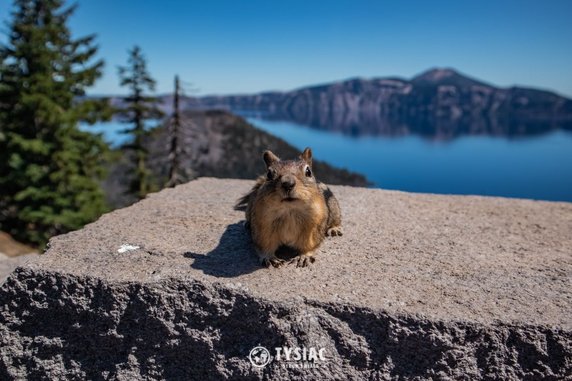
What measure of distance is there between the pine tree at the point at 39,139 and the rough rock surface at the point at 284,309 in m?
13.7

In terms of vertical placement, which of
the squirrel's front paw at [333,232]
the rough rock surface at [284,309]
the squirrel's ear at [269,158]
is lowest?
the rough rock surface at [284,309]

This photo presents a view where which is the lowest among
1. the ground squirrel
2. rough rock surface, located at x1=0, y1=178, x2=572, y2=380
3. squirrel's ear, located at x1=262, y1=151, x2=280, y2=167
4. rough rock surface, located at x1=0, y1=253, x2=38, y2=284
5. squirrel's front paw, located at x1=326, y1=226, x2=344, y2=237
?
rough rock surface, located at x1=0, y1=253, x2=38, y2=284

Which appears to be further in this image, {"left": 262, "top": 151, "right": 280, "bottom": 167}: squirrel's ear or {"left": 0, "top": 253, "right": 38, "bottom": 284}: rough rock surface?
{"left": 0, "top": 253, "right": 38, "bottom": 284}: rough rock surface

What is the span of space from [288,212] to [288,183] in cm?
45

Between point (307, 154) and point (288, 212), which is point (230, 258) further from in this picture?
point (307, 154)

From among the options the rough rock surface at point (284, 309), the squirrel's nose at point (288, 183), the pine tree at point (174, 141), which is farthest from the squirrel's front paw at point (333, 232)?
the pine tree at point (174, 141)

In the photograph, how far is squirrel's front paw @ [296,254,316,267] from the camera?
452cm

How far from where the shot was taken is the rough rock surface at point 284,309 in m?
3.64

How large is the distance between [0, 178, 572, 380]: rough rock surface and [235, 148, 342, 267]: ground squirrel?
24 cm

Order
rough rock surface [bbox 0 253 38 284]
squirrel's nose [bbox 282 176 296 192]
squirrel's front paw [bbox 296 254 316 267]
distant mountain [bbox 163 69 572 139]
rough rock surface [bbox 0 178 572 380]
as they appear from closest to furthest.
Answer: rough rock surface [bbox 0 178 572 380], squirrel's nose [bbox 282 176 296 192], squirrel's front paw [bbox 296 254 316 267], rough rock surface [bbox 0 253 38 284], distant mountain [bbox 163 69 572 139]

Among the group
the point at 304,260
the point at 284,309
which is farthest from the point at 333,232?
the point at 284,309

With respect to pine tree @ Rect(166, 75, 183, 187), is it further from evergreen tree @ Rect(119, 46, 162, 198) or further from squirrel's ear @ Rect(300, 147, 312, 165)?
squirrel's ear @ Rect(300, 147, 312, 165)

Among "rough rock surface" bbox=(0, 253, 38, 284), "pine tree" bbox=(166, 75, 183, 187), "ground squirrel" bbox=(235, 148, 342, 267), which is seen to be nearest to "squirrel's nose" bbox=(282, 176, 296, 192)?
"ground squirrel" bbox=(235, 148, 342, 267)

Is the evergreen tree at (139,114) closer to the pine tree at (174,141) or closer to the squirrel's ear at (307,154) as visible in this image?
the pine tree at (174,141)
